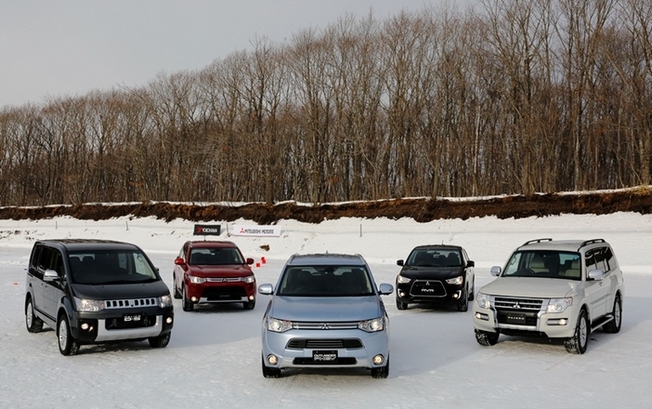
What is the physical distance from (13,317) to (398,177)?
48.1 metres

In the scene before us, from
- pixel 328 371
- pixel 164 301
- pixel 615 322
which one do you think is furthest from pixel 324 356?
pixel 615 322

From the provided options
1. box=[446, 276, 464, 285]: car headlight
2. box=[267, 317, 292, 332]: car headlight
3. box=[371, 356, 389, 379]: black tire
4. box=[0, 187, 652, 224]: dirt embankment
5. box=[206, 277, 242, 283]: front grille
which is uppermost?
box=[0, 187, 652, 224]: dirt embankment

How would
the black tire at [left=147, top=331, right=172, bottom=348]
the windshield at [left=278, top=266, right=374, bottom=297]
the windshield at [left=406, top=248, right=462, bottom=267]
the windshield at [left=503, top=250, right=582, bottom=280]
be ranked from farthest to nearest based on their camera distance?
the windshield at [left=406, top=248, right=462, bottom=267]
the windshield at [left=503, top=250, right=582, bottom=280]
the black tire at [left=147, top=331, right=172, bottom=348]
the windshield at [left=278, top=266, right=374, bottom=297]

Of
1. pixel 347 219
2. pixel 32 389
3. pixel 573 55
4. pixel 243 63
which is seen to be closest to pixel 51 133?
pixel 243 63

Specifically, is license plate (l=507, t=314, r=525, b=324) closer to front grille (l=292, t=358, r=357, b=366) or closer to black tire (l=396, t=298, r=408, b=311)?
front grille (l=292, t=358, r=357, b=366)

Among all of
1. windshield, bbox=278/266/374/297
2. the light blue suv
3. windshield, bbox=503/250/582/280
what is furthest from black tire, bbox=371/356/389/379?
windshield, bbox=503/250/582/280

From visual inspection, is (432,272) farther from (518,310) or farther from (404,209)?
(404,209)

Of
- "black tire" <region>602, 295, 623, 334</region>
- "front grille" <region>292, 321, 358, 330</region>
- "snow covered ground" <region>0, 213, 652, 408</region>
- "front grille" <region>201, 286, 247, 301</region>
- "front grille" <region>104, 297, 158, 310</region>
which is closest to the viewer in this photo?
"snow covered ground" <region>0, 213, 652, 408</region>

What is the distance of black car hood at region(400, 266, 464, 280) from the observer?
16.6 metres

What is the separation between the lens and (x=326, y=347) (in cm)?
859

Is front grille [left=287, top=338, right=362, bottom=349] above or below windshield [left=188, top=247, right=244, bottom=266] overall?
below

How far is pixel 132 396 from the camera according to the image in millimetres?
8336

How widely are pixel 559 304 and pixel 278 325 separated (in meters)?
4.94

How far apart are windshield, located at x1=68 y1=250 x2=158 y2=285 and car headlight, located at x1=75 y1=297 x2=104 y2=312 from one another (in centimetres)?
71
